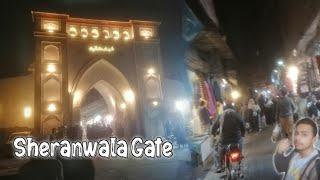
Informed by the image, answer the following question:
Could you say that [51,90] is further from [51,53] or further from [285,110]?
[285,110]

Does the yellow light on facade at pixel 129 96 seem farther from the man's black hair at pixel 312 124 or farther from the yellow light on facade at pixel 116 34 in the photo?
the man's black hair at pixel 312 124

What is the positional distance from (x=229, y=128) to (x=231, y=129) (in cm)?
5

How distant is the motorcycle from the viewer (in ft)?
28.6

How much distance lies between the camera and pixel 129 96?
27688 millimetres

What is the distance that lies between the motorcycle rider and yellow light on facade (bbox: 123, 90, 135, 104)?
722 inches

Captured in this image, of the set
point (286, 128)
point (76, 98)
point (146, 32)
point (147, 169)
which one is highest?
point (146, 32)

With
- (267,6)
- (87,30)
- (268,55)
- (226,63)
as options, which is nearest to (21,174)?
(87,30)

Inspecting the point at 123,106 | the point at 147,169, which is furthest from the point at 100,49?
the point at 147,169

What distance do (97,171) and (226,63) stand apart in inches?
729

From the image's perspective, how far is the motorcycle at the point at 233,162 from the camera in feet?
28.6

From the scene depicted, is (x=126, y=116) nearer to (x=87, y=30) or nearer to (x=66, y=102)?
(x=66, y=102)

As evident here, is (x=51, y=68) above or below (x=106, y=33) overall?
below

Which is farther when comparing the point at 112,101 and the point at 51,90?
the point at 112,101

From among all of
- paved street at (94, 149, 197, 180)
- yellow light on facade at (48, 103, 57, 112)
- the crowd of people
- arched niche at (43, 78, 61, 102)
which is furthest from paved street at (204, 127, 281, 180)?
arched niche at (43, 78, 61, 102)
